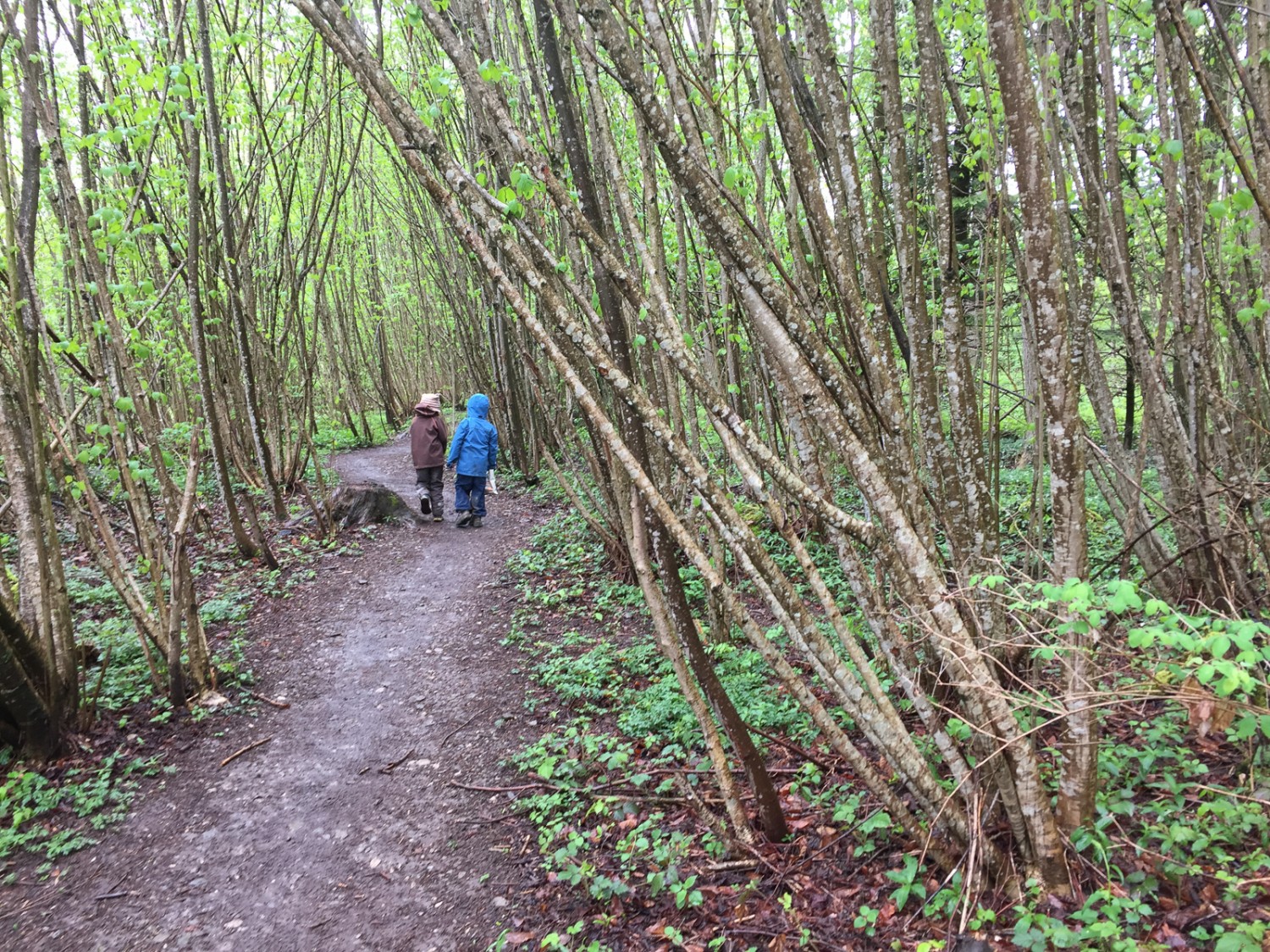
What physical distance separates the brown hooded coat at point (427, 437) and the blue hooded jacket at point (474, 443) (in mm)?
324

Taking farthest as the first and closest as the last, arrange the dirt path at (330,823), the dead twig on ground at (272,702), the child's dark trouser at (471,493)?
the child's dark trouser at (471,493) < the dead twig on ground at (272,702) < the dirt path at (330,823)

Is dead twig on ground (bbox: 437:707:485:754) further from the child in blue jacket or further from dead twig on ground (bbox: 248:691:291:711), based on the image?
the child in blue jacket

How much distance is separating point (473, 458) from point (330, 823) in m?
5.70

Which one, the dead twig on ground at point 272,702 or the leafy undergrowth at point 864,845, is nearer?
the leafy undergrowth at point 864,845

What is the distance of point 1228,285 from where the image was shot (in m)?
4.79

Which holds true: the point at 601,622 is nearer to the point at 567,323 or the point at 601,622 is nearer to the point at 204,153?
the point at 567,323

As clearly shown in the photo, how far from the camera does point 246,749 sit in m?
4.22

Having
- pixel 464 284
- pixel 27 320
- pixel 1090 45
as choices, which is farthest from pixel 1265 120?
pixel 464 284

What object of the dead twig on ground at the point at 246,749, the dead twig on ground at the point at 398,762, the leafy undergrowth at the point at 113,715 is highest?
the leafy undergrowth at the point at 113,715

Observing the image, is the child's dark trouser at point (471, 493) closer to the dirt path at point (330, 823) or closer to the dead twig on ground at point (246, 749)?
the dirt path at point (330, 823)

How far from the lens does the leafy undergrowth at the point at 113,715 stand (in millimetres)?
3434

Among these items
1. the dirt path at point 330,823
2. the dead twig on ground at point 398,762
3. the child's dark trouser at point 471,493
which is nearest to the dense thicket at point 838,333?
the dirt path at point 330,823

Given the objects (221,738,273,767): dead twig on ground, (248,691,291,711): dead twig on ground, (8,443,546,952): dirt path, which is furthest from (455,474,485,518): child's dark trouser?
(221,738,273,767): dead twig on ground

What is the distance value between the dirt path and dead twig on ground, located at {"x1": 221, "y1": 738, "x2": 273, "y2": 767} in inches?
1.4
